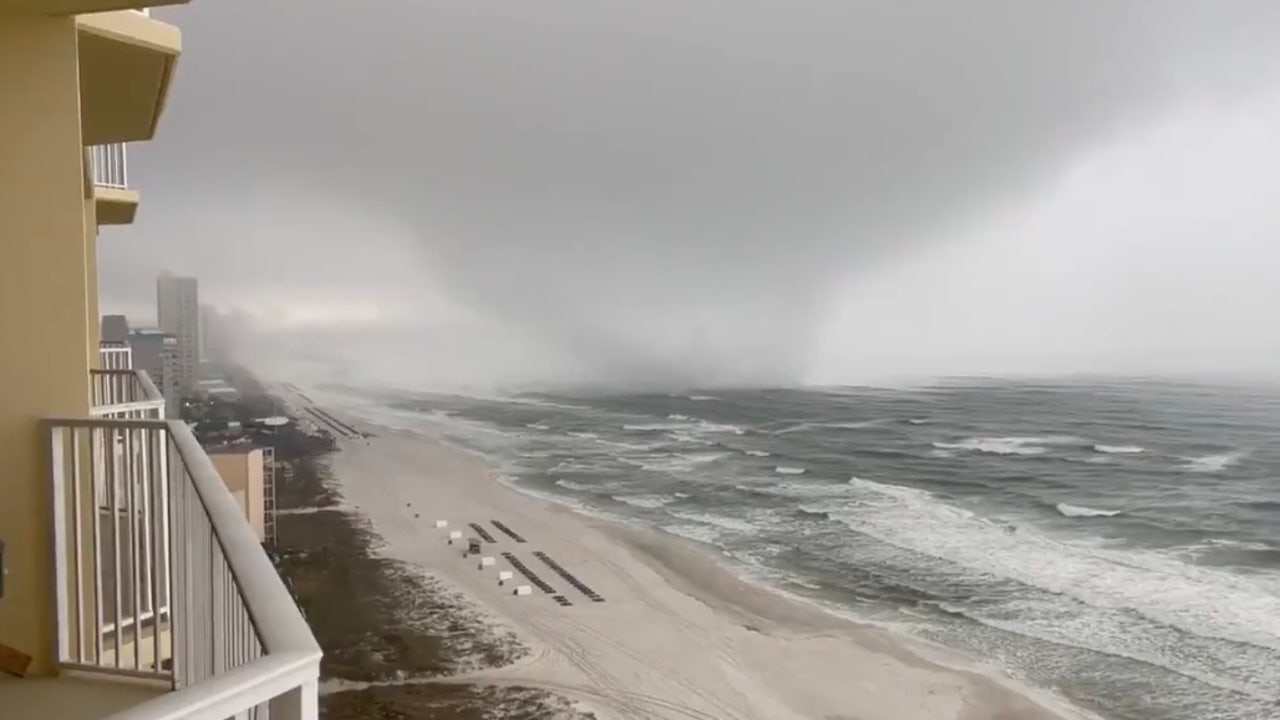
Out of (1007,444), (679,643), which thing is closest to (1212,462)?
(1007,444)

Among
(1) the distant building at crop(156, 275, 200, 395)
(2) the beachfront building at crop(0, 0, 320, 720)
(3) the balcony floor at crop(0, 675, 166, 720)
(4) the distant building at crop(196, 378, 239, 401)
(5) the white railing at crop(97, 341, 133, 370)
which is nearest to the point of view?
(3) the balcony floor at crop(0, 675, 166, 720)

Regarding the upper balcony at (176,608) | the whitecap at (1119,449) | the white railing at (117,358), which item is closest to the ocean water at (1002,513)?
the whitecap at (1119,449)

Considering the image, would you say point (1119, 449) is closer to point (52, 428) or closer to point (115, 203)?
point (115, 203)

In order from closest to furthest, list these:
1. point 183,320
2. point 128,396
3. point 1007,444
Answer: point 128,396, point 1007,444, point 183,320

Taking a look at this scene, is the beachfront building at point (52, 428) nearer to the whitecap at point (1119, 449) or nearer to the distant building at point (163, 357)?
the distant building at point (163, 357)

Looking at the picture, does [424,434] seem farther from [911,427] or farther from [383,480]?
[911,427]

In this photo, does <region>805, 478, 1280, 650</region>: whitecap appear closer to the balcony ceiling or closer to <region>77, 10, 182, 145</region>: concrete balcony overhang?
<region>77, 10, 182, 145</region>: concrete balcony overhang

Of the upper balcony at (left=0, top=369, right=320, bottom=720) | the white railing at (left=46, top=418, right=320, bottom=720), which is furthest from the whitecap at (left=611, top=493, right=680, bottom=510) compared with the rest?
the upper balcony at (left=0, top=369, right=320, bottom=720)
